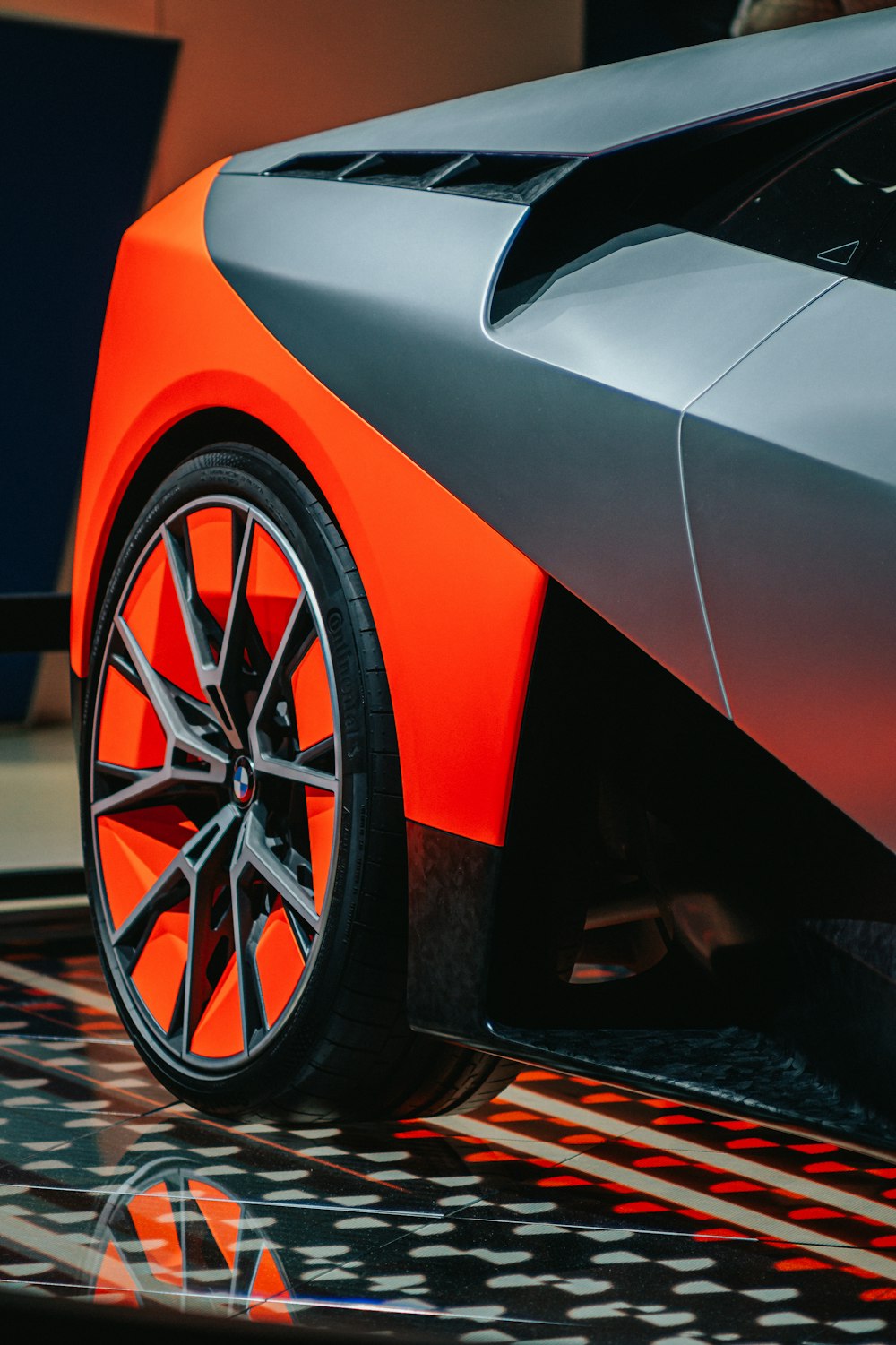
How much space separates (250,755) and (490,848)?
466 millimetres

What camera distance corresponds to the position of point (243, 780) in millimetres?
2316

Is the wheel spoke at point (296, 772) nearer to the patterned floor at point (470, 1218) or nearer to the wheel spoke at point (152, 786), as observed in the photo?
the wheel spoke at point (152, 786)

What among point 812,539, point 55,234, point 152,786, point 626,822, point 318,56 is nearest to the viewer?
point 812,539

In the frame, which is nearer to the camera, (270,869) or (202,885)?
(270,869)

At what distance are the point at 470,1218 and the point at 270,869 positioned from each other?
0.46 m

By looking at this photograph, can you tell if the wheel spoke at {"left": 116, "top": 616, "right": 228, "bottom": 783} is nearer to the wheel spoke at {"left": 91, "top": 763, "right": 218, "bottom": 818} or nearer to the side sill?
the wheel spoke at {"left": 91, "top": 763, "right": 218, "bottom": 818}

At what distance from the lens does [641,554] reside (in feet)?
5.75

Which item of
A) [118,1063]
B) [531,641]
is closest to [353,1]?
[118,1063]

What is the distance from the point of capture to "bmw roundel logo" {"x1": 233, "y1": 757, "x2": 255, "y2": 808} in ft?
7.55

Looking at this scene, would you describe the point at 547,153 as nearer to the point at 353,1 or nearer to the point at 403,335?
the point at 403,335

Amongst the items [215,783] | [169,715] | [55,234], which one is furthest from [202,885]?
[55,234]

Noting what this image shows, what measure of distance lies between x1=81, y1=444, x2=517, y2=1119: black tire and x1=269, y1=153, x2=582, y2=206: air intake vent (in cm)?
37

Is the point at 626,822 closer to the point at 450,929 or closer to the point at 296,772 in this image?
the point at 450,929

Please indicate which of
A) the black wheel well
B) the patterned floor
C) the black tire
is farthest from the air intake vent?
the patterned floor
